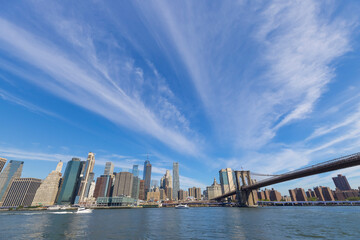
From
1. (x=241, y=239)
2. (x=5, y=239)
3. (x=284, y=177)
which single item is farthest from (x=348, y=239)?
(x=284, y=177)

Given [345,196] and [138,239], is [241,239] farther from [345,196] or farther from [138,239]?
[345,196]

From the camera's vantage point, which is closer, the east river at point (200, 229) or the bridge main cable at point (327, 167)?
the east river at point (200, 229)

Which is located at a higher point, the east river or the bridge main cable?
the bridge main cable

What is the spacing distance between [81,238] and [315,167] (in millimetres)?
77221

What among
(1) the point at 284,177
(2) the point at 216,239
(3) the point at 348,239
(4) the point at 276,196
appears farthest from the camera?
(4) the point at 276,196

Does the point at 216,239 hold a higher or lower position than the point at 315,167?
lower

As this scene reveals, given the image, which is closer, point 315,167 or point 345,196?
point 315,167

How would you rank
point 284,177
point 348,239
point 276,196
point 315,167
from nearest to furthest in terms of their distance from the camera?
1. point 348,239
2. point 315,167
3. point 284,177
4. point 276,196

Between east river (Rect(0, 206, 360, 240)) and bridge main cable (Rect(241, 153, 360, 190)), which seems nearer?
east river (Rect(0, 206, 360, 240))

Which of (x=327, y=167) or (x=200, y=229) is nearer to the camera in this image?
(x=200, y=229)

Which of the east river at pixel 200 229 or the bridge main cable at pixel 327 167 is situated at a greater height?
the bridge main cable at pixel 327 167

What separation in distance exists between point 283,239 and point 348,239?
6998mm

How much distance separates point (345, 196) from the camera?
179 m

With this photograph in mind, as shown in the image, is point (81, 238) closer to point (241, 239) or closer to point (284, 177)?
point (241, 239)
